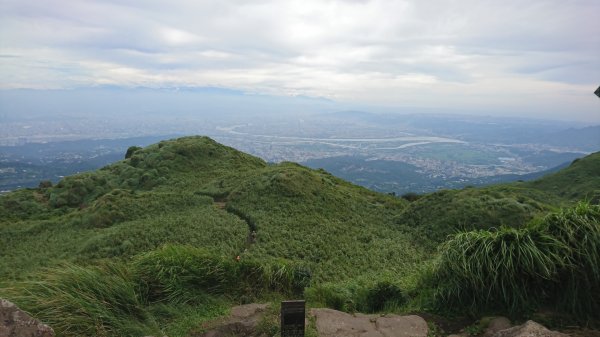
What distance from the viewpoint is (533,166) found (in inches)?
6831

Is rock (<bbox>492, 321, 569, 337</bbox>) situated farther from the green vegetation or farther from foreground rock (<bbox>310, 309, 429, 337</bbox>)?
foreground rock (<bbox>310, 309, 429, 337</bbox>)

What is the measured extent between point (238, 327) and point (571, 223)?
564 centimetres

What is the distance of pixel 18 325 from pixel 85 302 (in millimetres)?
1032

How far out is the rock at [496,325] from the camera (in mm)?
5125

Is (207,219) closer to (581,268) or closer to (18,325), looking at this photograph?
(18,325)

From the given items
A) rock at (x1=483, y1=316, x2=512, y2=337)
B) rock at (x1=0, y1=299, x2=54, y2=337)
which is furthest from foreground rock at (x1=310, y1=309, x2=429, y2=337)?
rock at (x1=0, y1=299, x2=54, y2=337)

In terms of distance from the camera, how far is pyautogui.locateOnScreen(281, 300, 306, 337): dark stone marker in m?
5.10

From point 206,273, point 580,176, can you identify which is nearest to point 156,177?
point 206,273

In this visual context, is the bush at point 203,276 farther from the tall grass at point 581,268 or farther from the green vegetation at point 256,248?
the tall grass at point 581,268

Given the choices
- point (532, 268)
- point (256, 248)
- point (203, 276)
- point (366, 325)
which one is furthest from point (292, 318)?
point (256, 248)

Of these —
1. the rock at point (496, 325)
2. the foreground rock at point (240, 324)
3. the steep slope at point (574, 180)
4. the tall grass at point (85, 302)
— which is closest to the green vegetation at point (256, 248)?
the tall grass at point (85, 302)

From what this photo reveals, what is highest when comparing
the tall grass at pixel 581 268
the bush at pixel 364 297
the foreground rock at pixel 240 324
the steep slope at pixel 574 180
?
the tall grass at pixel 581 268

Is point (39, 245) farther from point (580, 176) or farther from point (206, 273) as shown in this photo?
point (580, 176)

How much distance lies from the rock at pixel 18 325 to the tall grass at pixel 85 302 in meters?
0.41
